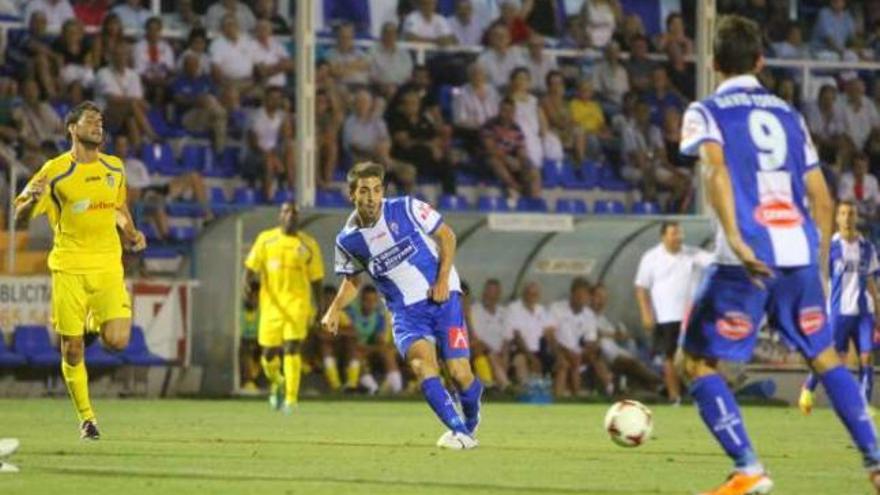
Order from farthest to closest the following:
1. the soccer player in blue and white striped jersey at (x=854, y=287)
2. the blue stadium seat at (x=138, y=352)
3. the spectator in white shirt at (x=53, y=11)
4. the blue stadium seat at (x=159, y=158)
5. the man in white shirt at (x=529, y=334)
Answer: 1. the man in white shirt at (x=529, y=334)
2. the spectator in white shirt at (x=53, y=11)
3. the blue stadium seat at (x=159, y=158)
4. the blue stadium seat at (x=138, y=352)
5. the soccer player in blue and white striped jersey at (x=854, y=287)

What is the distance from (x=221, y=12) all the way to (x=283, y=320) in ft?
21.1

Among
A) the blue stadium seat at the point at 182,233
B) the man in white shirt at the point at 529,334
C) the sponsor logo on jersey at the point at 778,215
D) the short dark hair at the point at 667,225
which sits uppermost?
the sponsor logo on jersey at the point at 778,215

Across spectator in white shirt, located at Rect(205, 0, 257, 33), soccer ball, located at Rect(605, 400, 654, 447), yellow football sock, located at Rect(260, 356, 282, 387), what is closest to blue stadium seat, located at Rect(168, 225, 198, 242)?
spectator in white shirt, located at Rect(205, 0, 257, 33)

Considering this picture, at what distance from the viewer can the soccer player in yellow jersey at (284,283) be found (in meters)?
22.9

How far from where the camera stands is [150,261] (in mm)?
25969

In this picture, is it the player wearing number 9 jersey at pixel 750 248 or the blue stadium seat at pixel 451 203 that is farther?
the blue stadium seat at pixel 451 203

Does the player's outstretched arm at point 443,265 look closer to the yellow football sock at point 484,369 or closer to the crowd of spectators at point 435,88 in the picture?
the crowd of spectators at point 435,88

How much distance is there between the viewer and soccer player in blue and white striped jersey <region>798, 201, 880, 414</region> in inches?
891

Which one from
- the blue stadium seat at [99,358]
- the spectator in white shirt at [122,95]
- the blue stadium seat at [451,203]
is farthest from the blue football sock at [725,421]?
the blue stadium seat at [451,203]

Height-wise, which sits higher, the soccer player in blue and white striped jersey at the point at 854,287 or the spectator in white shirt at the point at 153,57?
the spectator in white shirt at the point at 153,57

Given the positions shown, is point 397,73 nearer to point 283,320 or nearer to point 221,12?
point 221,12

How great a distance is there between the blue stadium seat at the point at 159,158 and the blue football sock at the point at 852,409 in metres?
17.4

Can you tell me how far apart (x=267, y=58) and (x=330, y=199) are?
206 centimetres

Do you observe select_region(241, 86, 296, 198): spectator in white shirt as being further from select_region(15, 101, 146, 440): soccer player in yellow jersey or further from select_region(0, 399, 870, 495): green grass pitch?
select_region(15, 101, 146, 440): soccer player in yellow jersey
